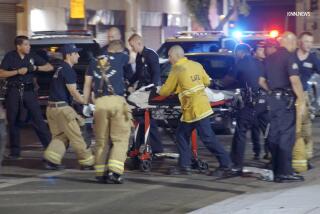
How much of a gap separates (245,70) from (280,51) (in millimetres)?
1228

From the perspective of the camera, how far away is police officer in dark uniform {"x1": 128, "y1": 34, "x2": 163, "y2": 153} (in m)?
12.3

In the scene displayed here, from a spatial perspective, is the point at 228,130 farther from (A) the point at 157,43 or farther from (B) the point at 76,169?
Answer: (A) the point at 157,43

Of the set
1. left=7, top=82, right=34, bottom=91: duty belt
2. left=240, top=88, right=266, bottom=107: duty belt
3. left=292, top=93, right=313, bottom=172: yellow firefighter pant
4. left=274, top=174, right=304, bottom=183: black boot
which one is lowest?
left=274, top=174, right=304, bottom=183: black boot

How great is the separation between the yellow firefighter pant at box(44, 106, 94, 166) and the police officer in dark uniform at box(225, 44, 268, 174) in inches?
80.2

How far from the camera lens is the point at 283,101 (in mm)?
10586

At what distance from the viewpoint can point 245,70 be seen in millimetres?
11812

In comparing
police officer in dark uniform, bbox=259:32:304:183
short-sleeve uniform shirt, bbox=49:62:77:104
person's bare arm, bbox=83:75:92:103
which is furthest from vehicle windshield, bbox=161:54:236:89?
police officer in dark uniform, bbox=259:32:304:183

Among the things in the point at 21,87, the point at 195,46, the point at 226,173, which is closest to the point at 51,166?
the point at 21,87

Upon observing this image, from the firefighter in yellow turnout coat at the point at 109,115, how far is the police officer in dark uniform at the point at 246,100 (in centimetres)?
156

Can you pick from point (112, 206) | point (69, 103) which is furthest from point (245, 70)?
point (112, 206)

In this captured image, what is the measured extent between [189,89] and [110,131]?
1153 millimetres

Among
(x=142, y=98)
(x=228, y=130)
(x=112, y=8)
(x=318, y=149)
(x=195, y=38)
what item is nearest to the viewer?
(x=142, y=98)

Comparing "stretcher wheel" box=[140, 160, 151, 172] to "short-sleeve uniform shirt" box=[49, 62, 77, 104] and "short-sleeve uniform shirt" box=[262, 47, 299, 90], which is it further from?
"short-sleeve uniform shirt" box=[262, 47, 299, 90]

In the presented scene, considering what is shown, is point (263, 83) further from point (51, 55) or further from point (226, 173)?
point (51, 55)
